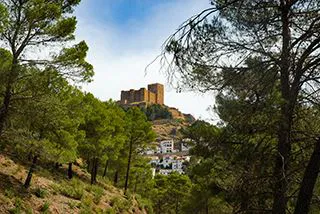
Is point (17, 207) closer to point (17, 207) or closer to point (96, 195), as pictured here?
point (17, 207)

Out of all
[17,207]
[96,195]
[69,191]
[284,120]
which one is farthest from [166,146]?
[284,120]

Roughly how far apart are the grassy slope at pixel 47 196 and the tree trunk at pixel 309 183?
10523 mm

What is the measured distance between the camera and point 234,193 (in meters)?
5.93

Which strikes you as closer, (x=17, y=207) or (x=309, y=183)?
(x=309, y=183)

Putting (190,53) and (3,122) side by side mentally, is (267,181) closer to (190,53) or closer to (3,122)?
(190,53)

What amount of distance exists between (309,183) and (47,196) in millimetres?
13525

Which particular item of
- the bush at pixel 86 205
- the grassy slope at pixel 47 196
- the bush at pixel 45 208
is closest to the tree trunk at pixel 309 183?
the grassy slope at pixel 47 196

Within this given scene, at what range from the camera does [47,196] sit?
53.5 ft

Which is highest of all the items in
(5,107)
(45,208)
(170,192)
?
(5,107)

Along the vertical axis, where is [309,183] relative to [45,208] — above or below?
above

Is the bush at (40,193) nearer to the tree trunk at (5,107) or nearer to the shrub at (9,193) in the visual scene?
the shrub at (9,193)

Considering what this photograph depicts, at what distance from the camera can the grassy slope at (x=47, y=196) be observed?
46.0ft

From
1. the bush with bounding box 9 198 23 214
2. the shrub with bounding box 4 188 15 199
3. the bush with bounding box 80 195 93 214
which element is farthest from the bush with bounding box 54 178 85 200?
the bush with bounding box 9 198 23 214

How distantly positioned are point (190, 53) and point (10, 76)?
718cm
